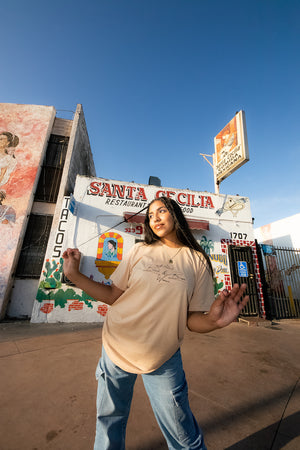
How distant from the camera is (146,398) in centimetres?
195

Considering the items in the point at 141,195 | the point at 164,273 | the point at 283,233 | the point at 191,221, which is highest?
the point at 283,233

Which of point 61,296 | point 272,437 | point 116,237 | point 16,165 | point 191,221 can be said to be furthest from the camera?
point 16,165

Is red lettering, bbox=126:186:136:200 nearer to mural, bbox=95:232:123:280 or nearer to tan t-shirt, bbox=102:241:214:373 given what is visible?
mural, bbox=95:232:123:280

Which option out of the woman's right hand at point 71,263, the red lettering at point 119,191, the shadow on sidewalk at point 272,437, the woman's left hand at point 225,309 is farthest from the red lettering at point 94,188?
the shadow on sidewalk at point 272,437

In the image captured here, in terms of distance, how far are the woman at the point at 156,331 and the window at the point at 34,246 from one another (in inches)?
239

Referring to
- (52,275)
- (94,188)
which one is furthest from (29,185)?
(52,275)

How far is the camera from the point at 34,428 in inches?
59.7

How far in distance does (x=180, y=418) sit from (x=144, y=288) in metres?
0.65

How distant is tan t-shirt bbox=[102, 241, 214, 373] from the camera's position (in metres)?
0.99

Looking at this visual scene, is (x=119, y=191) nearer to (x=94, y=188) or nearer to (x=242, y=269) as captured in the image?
(x=94, y=188)

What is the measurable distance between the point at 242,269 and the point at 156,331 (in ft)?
21.8

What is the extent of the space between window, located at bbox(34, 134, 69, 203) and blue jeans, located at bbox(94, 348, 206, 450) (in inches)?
276

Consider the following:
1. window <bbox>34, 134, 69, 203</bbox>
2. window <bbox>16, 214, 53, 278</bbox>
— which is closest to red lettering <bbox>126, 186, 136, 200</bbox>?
window <bbox>34, 134, 69, 203</bbox>

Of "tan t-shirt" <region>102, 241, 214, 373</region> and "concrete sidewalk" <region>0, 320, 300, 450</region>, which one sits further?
"concrete sidewalk" <region>0, 320, 300, 450</region>
